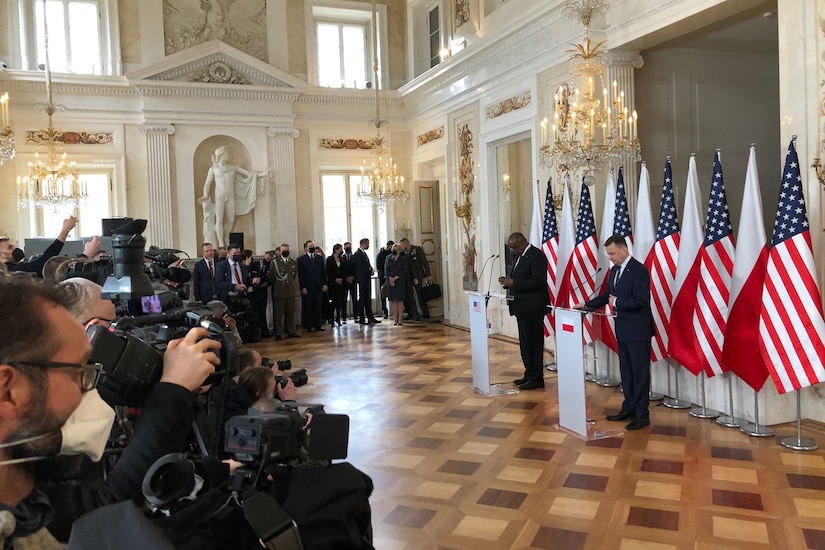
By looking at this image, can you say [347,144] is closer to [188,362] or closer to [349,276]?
[349,276]

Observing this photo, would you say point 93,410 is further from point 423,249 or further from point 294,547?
point 423,249

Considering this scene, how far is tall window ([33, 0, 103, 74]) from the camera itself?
11.7 metres

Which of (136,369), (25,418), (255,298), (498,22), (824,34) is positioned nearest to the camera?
(25,418)

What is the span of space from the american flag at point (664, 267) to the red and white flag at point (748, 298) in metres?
0.74

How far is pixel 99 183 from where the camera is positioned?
1191cm

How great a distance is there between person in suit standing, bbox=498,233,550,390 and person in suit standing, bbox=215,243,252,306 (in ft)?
14.8

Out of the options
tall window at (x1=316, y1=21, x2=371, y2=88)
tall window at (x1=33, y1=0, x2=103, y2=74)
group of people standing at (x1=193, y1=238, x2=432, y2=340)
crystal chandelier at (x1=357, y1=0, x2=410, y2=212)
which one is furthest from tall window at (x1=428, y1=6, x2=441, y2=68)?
tall window at (x1=33, y1=0, x2=103, y2=74)

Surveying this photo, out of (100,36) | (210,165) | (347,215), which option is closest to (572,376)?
(347,215)

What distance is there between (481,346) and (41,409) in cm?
593

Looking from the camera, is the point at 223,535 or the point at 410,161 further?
the point at 410,161

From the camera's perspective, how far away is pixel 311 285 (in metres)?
11.8

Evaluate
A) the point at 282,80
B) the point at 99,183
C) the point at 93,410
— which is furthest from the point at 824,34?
the point at 99,183

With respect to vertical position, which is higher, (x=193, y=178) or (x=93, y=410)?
(x=193, y=178)

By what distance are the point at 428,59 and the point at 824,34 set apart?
8.94 meters
